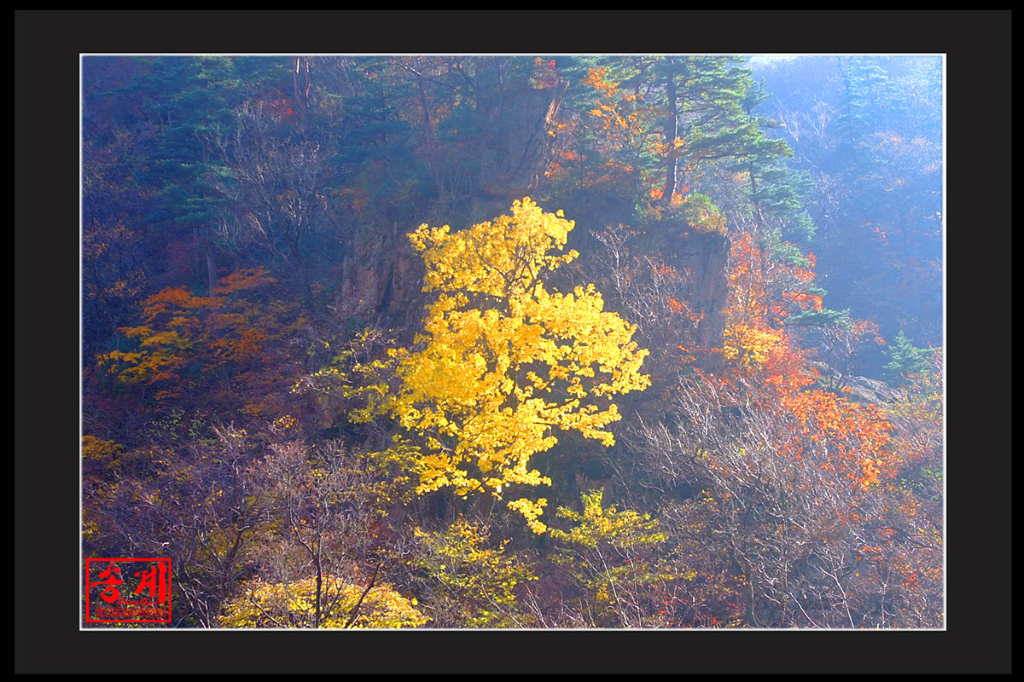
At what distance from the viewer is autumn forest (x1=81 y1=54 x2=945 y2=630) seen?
8.62m

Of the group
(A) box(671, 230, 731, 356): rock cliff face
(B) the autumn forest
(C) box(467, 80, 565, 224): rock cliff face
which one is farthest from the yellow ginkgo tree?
(A) box(671, 230, 731, 356): rock cliff face

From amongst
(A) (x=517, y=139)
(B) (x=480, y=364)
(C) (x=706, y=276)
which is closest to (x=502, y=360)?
(B) (x=480, y=364)

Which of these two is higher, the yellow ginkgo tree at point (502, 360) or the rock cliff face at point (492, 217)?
the rock cliff face at point (492, 217)

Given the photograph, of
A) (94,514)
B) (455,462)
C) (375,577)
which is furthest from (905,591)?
(94,514)

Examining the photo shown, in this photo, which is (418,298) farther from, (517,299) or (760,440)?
(760,440)

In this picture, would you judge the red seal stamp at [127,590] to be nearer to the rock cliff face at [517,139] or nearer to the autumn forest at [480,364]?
the autumn forest at [480,364]

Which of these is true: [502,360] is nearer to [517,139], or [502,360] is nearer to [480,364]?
[480,364]

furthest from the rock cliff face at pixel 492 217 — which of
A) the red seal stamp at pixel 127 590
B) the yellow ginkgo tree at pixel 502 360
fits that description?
the red seal stamp at pixel 127 590

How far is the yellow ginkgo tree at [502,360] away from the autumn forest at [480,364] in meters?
0.05

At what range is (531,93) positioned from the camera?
10891mm

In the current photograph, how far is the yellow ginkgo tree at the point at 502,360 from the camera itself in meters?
9.19

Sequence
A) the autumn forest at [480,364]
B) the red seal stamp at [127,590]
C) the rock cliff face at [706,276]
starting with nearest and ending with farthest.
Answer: the red seal stamp at [127,590], the autumn forest at [480,364], the rock cliff face at [706,276]

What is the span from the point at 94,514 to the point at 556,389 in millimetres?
6748

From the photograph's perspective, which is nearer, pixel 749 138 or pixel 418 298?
pixel 418 298
